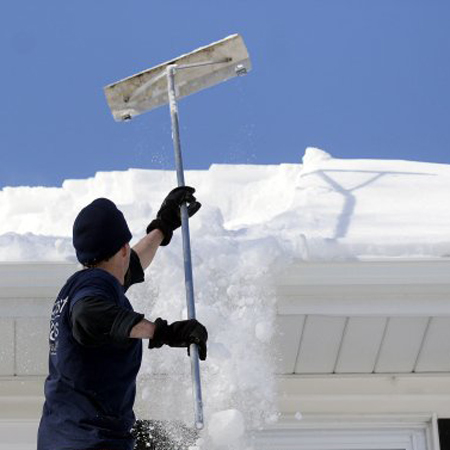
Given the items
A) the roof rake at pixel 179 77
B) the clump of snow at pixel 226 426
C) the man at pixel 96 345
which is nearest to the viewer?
the man at pixel 96 345

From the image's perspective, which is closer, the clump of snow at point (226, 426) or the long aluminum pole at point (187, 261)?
the long aluminum pole at point (187, 261)

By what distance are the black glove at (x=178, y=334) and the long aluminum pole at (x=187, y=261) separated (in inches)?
4.2

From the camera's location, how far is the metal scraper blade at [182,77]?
465cm

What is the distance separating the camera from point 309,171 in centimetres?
593

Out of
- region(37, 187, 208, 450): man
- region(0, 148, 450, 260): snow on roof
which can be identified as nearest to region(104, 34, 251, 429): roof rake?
region(0, 148, 450, 260): snow on roof

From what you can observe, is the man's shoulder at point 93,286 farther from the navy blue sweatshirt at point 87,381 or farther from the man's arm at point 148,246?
the man's arm at point 148,246

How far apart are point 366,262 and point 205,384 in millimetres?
919

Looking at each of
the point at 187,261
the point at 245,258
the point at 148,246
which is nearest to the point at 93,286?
the point at 187,261

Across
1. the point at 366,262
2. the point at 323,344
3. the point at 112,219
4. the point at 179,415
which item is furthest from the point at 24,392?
the point at 112,219

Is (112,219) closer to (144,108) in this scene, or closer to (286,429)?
(144,108)

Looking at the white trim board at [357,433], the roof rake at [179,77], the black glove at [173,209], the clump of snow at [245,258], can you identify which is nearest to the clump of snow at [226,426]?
the clump of snow at [245,258]

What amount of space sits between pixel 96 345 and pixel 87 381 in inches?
5.1

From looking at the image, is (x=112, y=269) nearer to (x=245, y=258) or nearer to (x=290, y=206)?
(x=245, y=258)

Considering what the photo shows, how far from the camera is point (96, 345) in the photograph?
2719mm
